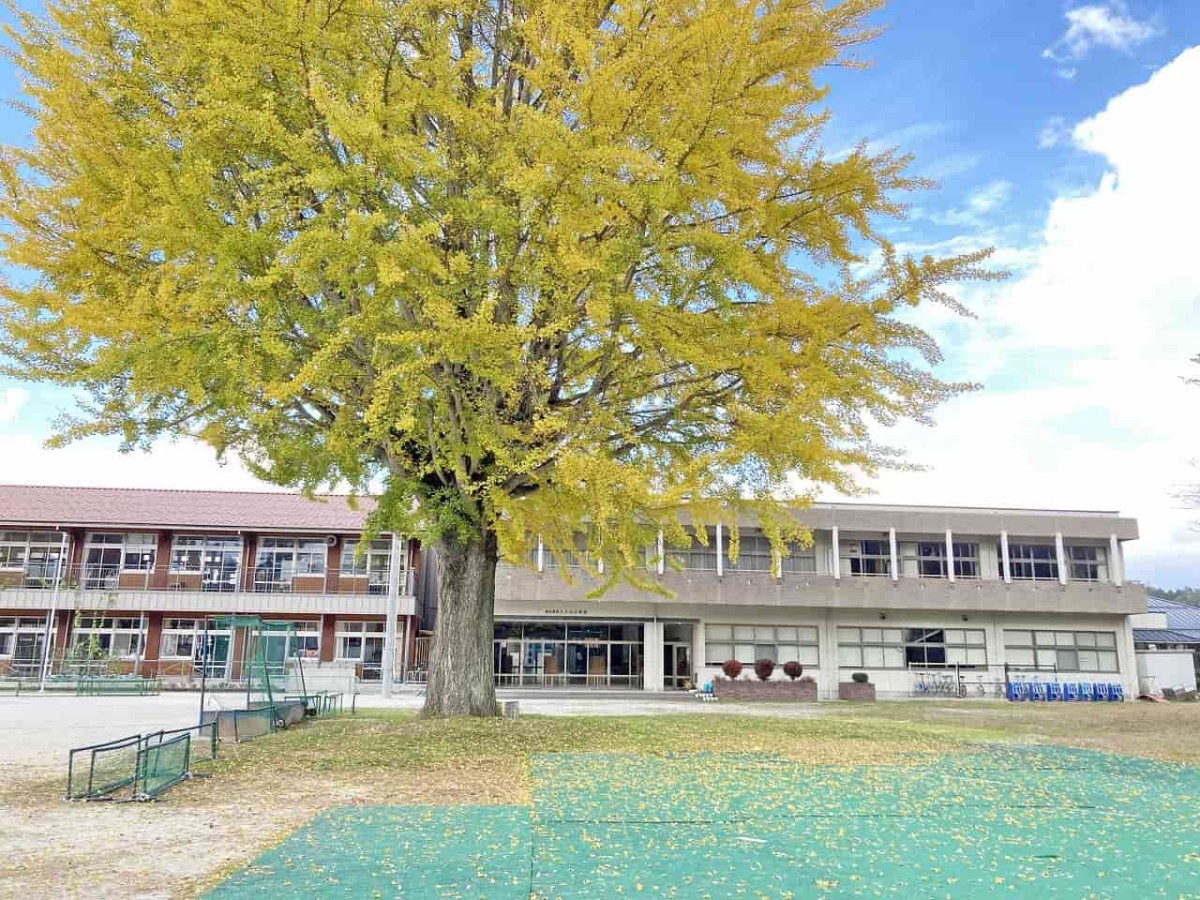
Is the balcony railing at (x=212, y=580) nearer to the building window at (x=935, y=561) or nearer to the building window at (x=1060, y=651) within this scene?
the building window at (x=935, y=561)

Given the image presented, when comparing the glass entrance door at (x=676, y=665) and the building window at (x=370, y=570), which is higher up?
the building window at (x=370, y=570)

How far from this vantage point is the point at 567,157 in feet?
32.0

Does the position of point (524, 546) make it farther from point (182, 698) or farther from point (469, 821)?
point (182, 698)

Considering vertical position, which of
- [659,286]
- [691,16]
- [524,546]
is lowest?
[524,546]

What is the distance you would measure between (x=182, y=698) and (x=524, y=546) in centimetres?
2069

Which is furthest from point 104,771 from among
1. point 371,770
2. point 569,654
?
point 569,654

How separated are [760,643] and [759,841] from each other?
108 feet

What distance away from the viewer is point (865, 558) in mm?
40375

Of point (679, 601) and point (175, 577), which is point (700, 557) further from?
point (175, 577)

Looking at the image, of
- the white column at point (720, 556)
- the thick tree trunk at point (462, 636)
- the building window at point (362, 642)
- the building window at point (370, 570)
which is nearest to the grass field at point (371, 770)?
the thick tree trunk at point (462, 636)

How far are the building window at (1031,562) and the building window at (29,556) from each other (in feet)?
136

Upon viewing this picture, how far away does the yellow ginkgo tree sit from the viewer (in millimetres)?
10227

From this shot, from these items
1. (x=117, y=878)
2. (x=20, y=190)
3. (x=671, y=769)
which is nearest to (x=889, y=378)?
(x=671, y=769)

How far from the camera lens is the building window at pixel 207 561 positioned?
41.2m
